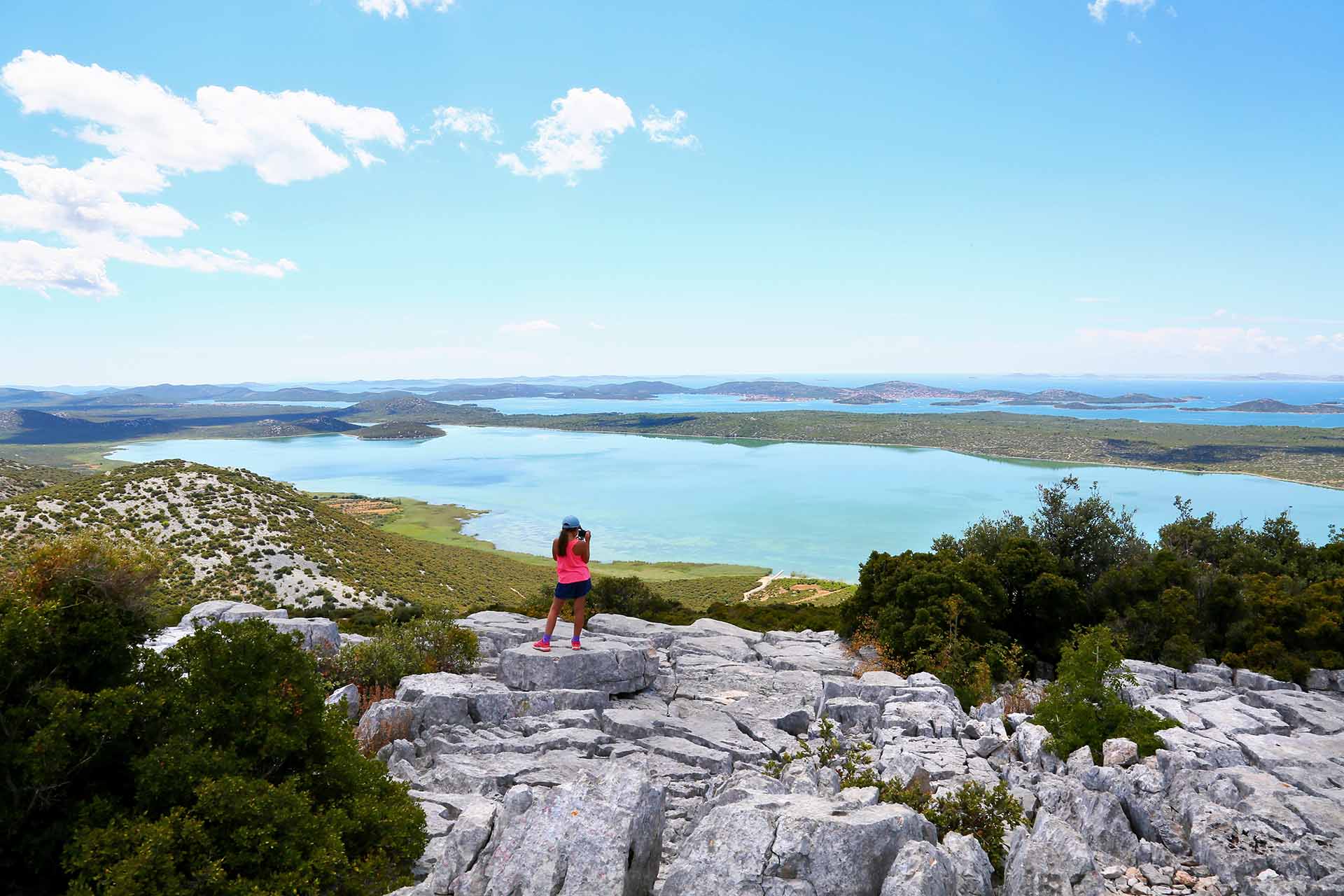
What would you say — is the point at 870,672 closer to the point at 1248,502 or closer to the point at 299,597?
the point at 299,597

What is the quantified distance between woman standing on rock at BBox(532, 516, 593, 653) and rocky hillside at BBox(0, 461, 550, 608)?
81.0ft

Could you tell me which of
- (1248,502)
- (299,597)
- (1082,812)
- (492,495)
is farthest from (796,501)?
(1082,812)

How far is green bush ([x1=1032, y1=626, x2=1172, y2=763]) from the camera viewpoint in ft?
35.2

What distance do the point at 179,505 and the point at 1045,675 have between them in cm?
6024

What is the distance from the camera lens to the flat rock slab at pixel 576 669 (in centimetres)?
1388

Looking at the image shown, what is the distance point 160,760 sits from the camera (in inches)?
256

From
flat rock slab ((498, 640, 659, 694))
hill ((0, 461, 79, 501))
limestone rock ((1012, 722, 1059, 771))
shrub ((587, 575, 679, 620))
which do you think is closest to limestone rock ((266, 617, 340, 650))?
flat rock slab ((498, 640, 659, 694))

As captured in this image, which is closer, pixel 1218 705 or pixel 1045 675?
pixel 1218 705

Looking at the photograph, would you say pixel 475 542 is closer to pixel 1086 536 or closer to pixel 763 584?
pixel 763 584

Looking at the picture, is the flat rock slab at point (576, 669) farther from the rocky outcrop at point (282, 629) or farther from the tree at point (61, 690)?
the tree at point (61, 690)

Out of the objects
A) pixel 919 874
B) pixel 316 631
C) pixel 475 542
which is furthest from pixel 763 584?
pixel 919 874

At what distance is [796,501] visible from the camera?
12388 cm

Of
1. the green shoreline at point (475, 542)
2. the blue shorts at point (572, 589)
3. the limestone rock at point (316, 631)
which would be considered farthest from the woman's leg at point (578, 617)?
the green shoreline at point (475, 542)

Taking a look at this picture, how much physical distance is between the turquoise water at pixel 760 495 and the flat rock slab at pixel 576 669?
60.6 meters
